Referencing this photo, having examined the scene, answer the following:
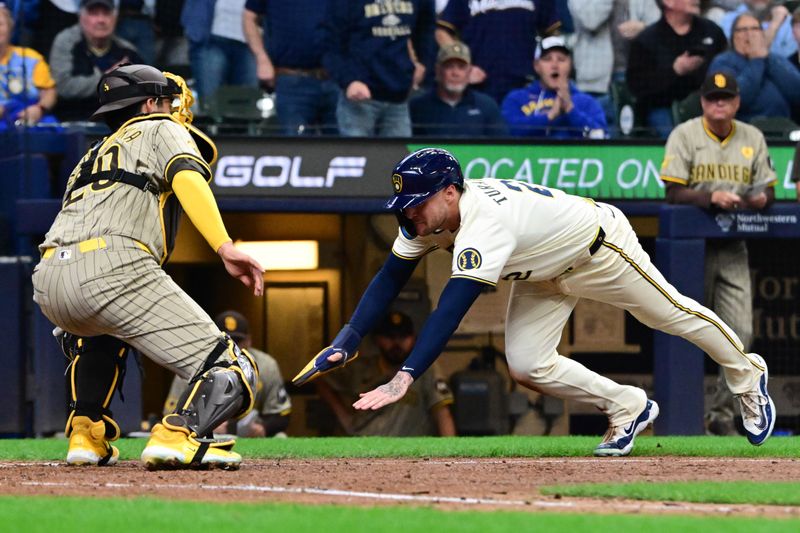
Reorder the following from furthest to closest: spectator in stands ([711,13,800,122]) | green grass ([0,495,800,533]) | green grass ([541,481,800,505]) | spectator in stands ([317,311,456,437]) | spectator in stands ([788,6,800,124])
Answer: spectator in stands ([788,6,800,124]) < spectator in stands ([711,13,800,122]) < spectator in stands ([317,311,456,437]) < green grass ([541,481,800,505]) < green grass ([0,495,800,533])

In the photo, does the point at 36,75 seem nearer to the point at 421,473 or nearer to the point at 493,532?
the point at 421,473

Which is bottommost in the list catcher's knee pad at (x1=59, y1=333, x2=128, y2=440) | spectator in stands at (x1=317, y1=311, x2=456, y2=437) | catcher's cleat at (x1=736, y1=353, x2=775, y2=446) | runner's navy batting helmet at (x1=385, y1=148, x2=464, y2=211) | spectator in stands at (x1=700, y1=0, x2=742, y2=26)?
spectator in stands at (x1=317, y1=311, x2=456, y2=437)

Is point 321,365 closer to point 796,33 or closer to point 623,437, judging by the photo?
point 623,437

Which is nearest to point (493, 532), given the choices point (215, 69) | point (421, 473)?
point (421, 473)

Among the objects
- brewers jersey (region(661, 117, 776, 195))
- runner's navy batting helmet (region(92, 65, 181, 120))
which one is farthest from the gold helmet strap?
brewers jersey (region(661, 117, 776, 195))

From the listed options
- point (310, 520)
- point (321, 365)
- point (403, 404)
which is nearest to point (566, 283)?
point (321, 365)

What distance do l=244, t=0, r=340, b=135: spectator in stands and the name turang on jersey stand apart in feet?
13.9

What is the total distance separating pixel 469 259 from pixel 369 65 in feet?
16.3

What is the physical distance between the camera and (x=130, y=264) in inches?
217

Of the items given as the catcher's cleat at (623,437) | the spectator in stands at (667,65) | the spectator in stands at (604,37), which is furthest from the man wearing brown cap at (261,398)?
the spectator in stands at (667,65)

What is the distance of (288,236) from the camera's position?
12.2 m

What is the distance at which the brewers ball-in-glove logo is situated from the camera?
546 cm

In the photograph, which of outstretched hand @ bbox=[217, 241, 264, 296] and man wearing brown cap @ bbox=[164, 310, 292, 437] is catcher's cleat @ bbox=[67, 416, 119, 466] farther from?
man wearing brown cap @ bbox=[164, 310, 292, 437]

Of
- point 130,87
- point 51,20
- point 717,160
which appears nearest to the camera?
point 130,87
